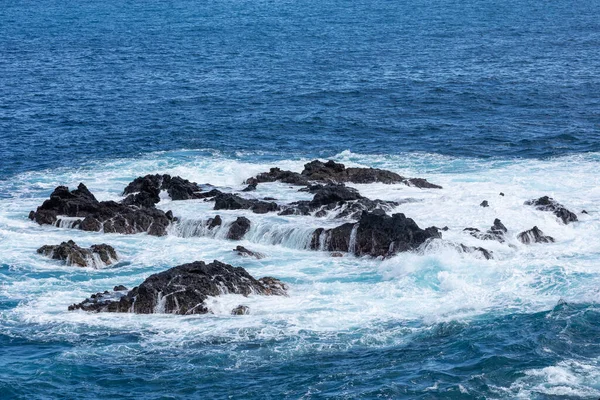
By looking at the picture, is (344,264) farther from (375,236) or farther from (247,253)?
(247,253)

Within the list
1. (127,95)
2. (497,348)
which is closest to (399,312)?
(497,348)

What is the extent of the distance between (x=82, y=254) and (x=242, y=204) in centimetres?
1073

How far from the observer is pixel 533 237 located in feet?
165

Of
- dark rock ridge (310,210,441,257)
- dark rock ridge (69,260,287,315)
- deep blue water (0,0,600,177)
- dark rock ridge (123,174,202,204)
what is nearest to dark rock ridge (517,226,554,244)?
dark rock ridge (310,210,441,257)

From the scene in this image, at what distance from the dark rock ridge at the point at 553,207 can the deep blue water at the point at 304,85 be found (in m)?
14.5

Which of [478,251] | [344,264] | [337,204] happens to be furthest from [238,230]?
[478,251]

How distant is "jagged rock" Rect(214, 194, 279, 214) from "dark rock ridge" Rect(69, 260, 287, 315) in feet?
35.0

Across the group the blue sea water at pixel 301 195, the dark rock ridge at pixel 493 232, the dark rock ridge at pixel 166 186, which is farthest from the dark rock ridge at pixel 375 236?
the dark rock ridge at pixel 166 186

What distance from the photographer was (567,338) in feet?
127

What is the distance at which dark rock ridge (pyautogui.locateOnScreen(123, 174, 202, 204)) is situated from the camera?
2335 inches

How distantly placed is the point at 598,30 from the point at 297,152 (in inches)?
2491

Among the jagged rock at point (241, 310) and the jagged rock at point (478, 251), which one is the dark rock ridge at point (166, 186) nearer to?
the jagged rock at point (241, 310)

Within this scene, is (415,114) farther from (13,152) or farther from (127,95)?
(13,152)

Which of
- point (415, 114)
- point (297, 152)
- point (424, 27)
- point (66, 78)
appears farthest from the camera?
point (424, 27)
